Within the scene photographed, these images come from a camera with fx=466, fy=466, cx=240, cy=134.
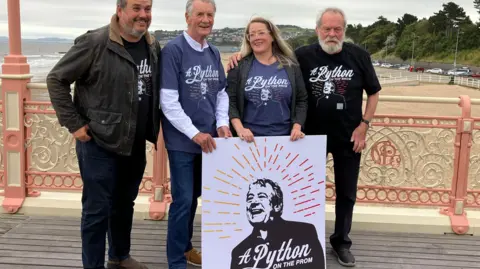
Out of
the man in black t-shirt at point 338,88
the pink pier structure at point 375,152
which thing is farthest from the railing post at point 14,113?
the man in black t-shirt at point 338,88

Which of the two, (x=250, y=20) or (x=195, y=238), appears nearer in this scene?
(x=250, y=20)

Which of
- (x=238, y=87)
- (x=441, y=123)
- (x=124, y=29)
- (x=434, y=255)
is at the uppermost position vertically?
(x=124, y=29)

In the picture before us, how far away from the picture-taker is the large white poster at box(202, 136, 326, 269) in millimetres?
2961

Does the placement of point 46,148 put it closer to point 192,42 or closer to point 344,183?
point 192,42

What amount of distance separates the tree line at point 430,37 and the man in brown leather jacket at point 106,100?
69786mm

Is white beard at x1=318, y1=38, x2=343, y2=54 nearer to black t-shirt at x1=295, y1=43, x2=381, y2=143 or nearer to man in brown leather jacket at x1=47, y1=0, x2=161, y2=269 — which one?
black t-shirt at x1=295, y1=43, x2=381, y2=143

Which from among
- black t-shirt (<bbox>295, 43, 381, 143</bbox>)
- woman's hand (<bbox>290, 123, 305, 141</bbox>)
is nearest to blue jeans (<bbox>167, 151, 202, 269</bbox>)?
woman's hand (<bbox>290, 123, 305, 141</bbox>)

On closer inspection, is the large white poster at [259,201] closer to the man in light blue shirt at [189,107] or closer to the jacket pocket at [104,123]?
the man in light blue shirt at [189,107]

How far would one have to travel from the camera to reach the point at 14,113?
427 centimetres

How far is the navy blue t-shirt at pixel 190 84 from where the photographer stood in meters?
2.85

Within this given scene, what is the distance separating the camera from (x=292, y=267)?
10.0 ft

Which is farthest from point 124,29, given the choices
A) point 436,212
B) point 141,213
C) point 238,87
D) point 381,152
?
point 436,212

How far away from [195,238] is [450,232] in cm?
225

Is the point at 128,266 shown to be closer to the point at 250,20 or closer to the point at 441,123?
the point at 250,20
